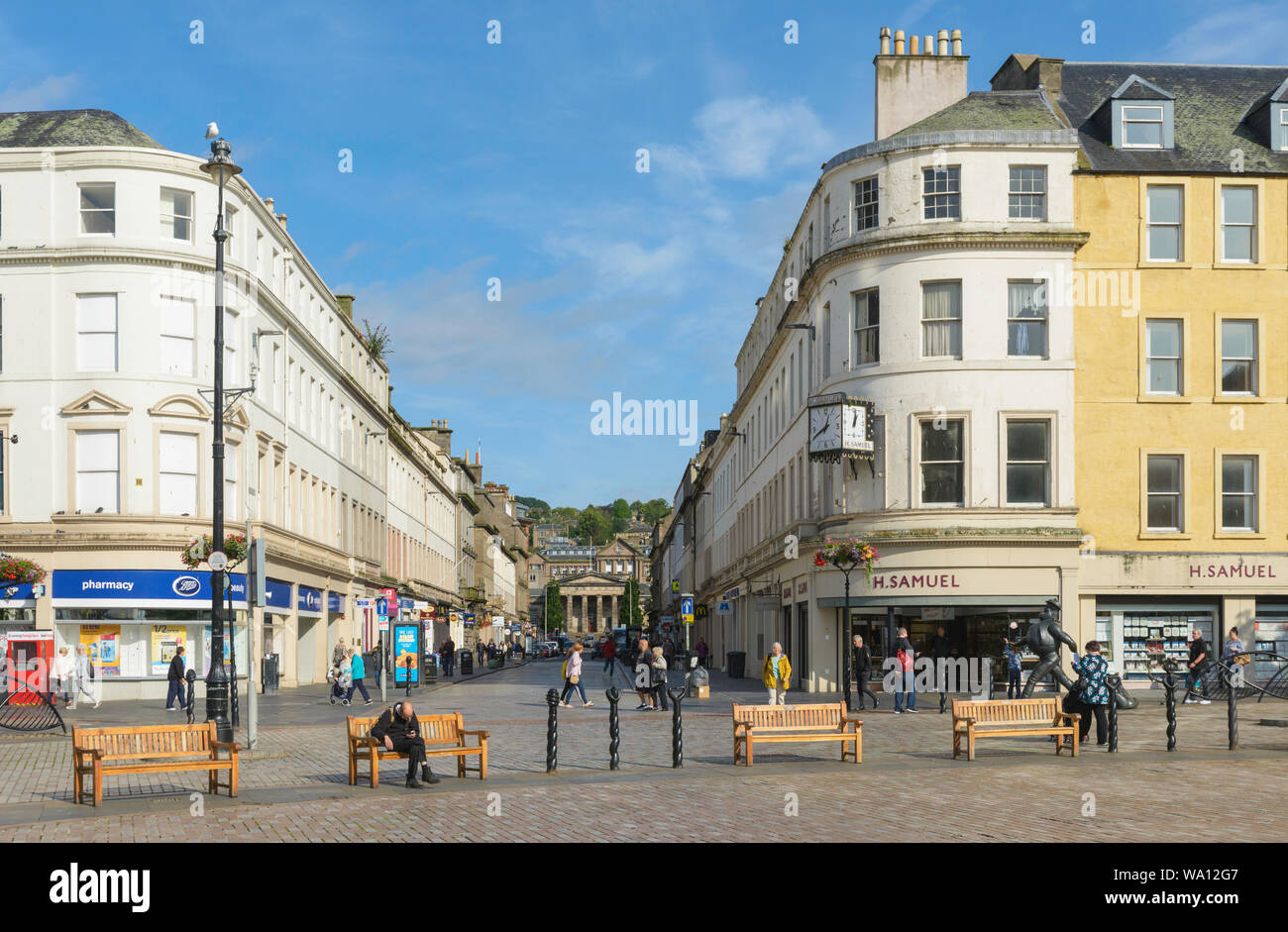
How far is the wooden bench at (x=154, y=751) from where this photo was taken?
619 inches

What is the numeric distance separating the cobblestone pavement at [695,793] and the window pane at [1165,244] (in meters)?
16.2

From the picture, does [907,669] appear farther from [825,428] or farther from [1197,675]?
[825,428]

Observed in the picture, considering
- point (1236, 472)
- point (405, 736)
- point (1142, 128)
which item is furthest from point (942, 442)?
point (405, 736)

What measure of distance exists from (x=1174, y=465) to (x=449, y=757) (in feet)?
81.1

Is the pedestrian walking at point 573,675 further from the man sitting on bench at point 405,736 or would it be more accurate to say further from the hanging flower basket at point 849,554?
the man sitting on bench at point 405,736

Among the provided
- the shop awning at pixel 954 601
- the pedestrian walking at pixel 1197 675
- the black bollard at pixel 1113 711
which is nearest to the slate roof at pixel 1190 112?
the shop awning at pixel 954 601

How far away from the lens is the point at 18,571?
34.6 metres

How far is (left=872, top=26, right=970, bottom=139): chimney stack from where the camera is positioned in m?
43.6

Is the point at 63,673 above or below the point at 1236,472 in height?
below

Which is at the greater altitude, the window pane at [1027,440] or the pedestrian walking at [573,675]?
the window pane at [1027,440]

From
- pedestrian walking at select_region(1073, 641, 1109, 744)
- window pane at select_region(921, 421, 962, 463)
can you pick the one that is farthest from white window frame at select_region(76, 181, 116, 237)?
pedestrian walking at select_region(1073, 641, 1109, 744)

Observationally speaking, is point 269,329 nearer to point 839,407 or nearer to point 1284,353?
point 839,407

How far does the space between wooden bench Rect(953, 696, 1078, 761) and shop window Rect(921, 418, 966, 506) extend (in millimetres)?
16208

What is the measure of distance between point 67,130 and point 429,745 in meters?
30.3
